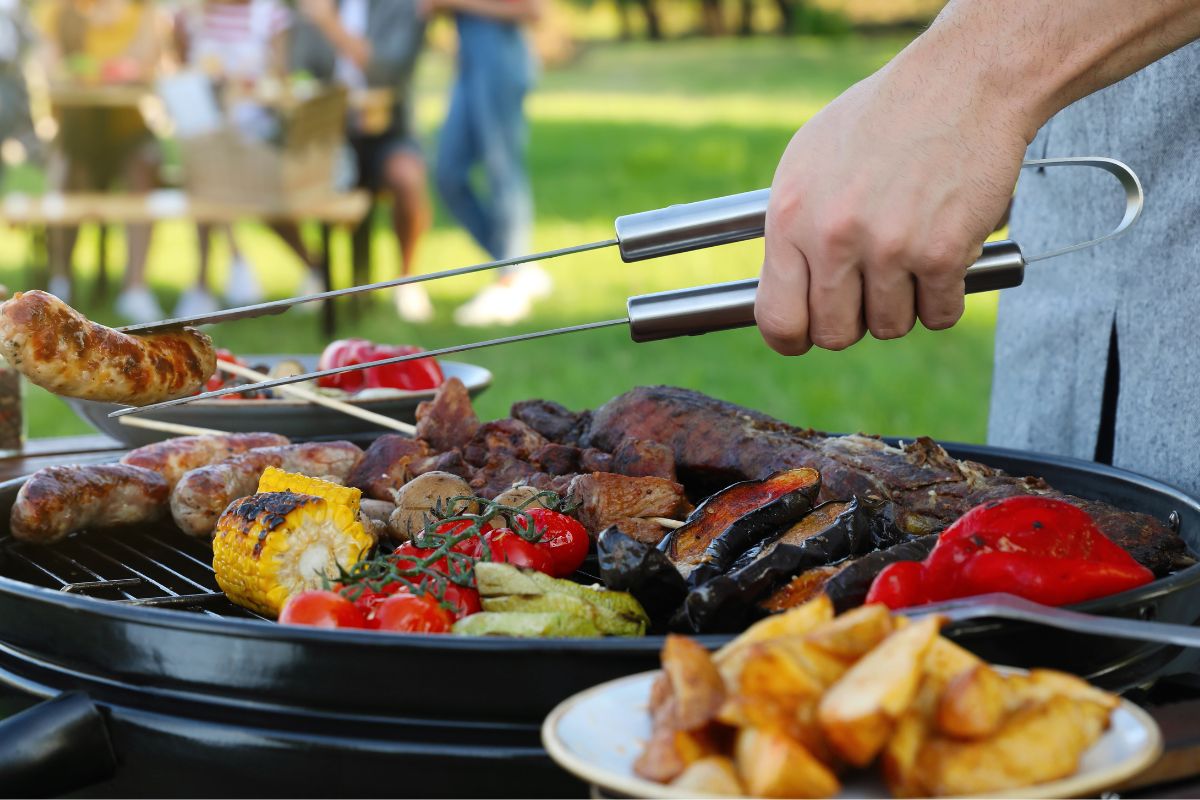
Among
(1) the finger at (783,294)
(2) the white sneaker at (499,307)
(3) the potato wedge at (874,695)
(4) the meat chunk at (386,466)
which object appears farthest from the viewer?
(2) the white sneaker at (499,307)

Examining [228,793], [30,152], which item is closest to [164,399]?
[228,793]

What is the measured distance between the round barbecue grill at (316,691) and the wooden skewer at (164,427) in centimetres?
123

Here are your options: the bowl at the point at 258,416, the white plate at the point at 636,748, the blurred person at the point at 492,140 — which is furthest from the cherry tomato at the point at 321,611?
the blurred person at the point at 492,140

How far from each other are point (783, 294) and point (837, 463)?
44 centimetres

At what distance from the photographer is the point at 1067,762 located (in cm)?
105

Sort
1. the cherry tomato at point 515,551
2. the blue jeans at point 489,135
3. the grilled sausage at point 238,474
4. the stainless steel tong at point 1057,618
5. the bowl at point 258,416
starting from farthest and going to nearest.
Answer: the blue jeans at point 489,135 < the bowl at point 258,416 < the grilled sausage at point 238,474 < the cherry tomato at point 515,551 < the stainless steel tong at point 1057,618

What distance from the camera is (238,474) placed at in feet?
8.07

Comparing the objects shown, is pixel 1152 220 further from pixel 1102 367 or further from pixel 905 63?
pixel 905 63

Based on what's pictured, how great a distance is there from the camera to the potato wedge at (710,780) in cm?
106

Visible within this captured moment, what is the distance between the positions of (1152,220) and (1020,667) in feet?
4.58

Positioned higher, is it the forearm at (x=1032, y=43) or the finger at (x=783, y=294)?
the forearm at (x=1032, y=43)

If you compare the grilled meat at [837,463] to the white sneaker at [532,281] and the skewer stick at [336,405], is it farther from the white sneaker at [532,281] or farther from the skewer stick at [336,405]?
the white sneaker at [532,281]

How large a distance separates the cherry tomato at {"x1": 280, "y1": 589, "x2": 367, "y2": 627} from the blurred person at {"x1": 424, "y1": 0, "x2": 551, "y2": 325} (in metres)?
8.40

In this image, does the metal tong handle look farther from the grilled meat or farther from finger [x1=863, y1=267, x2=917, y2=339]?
the grilled meat
